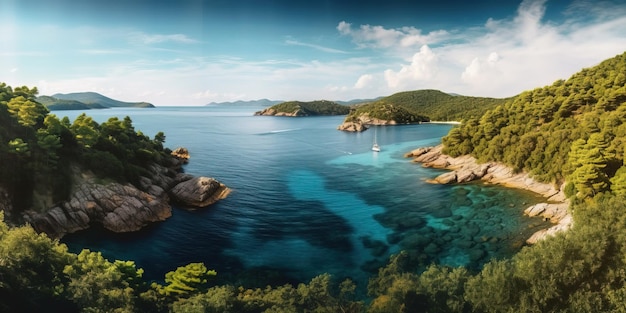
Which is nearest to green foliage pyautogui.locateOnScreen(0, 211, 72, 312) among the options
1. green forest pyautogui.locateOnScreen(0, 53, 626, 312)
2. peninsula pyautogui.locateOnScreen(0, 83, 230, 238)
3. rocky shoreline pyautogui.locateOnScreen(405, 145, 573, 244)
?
green forest pyautogui.locateOnScreen(0, 53, 626, 312)

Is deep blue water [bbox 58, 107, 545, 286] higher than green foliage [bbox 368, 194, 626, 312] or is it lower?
lower

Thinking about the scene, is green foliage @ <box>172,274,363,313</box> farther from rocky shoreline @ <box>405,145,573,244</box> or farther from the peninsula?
the peninsula

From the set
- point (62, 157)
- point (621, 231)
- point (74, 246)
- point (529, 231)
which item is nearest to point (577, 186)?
point (529, 231)

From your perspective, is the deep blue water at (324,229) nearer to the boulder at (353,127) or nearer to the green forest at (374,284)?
the green forest at (374,284)

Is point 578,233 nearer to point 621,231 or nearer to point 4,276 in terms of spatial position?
point 621,231

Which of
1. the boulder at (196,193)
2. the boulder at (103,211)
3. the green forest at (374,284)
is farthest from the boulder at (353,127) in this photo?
the green forest at (374,284)

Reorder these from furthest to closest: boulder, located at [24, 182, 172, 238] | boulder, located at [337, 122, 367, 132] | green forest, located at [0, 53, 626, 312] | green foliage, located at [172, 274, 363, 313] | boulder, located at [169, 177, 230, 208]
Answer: boulder, located at [337, 122, 367, 132] < boulder, located at [169, 177, 230, 208] < boulder, located at [24, 182, 172, 238] < green foliage, located at [172, 274, 363, 313] < green forest, located at [0, 53, 626, 312]

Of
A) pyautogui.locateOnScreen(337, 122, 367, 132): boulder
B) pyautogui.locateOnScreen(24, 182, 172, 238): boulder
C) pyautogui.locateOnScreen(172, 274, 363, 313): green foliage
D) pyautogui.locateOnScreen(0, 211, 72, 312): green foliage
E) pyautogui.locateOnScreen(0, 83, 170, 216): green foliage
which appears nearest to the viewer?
pyautogui.locateOnScreen(0, 211, 72, 312): green foliage
